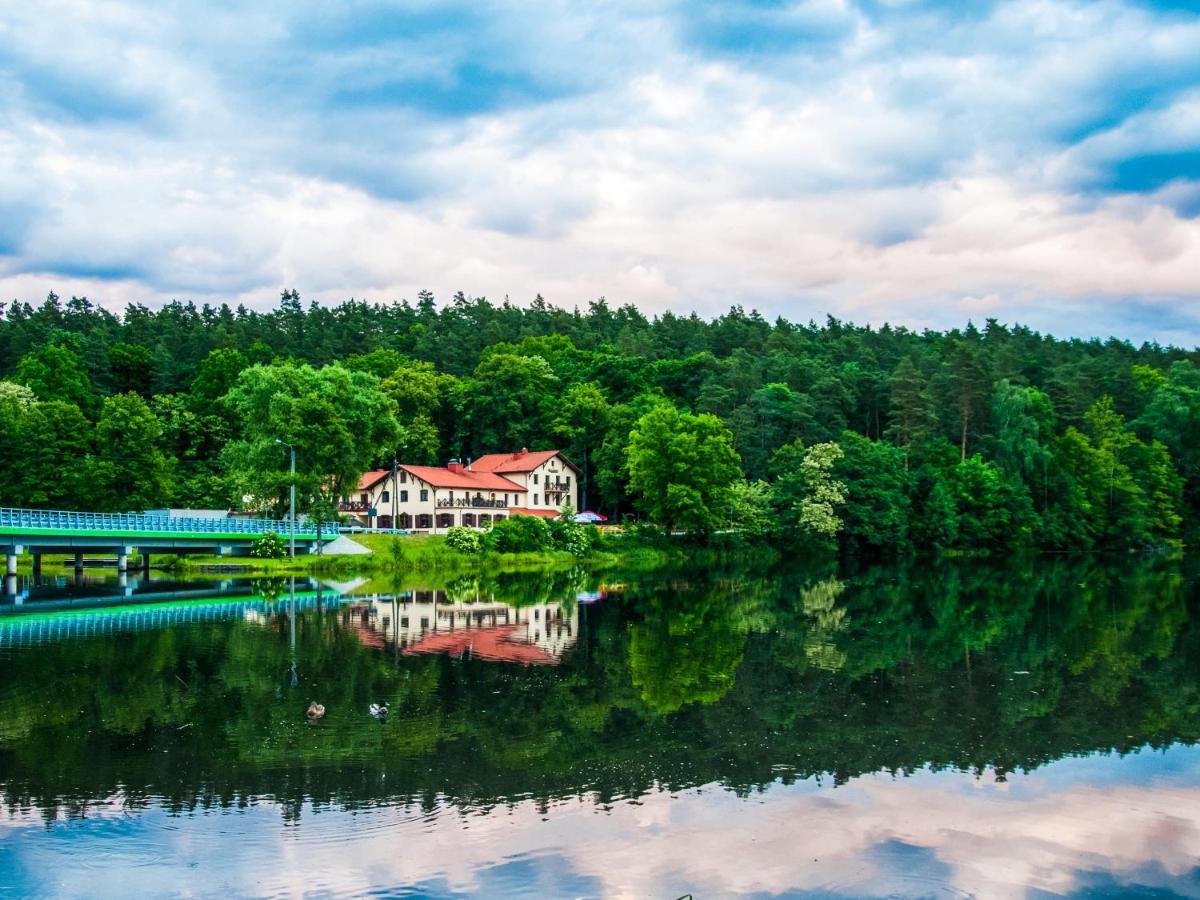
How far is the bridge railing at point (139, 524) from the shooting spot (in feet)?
189

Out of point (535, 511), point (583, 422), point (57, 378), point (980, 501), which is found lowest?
point (535, 511)

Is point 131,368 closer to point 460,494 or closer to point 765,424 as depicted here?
point 460,494

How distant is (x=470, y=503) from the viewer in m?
92.9

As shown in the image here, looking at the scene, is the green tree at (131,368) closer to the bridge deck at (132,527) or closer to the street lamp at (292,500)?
the bridge deck at (132,527)

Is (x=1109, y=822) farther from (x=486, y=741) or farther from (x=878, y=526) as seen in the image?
(x=878, y=526)

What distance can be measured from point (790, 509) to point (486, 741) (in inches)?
2765

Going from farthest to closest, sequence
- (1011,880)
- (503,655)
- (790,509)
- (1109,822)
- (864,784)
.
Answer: (790,509)
(503,655)
(864,784)
(1109,822)
(1011,880)

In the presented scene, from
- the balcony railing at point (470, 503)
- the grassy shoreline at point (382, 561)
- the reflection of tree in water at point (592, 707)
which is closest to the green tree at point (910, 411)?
the grassy shoreline at point (382, 561)

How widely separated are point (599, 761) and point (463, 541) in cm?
5476

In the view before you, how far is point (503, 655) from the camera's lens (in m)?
31.9

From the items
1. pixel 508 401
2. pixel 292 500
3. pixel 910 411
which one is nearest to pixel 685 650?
pixel 292 500

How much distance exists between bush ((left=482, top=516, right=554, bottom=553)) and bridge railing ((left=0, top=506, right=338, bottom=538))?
11792 mm

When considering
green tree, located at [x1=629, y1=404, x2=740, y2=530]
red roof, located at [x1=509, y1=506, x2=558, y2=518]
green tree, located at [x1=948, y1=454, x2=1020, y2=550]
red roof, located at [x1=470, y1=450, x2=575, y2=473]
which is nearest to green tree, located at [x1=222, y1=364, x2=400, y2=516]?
green tree, located at [x1=629, y1=404, x2=740, y2=530]

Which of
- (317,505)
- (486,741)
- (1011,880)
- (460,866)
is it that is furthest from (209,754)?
(317,505)
